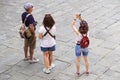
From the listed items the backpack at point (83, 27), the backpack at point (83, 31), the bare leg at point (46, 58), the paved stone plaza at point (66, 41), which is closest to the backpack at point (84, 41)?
the backpack at point (83, 31)

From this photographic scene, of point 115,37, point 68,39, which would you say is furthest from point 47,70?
point 115,37

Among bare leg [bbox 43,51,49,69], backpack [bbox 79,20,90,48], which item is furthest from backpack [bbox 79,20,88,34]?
bare leg [bbox 43,51,49,69]

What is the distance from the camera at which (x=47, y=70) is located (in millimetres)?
8312

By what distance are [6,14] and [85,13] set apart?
10.2ft

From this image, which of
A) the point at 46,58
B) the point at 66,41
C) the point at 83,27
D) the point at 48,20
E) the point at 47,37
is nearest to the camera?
the point at 83,27

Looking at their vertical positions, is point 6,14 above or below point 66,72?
above

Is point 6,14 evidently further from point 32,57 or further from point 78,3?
point 32,57

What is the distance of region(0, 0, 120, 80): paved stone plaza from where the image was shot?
834 cm

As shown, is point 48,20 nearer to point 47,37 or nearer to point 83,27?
point 47,37

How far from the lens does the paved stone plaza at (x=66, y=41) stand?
8336mm

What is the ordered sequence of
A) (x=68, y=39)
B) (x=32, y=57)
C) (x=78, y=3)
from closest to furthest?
(x=32, y=57), (x=68, y=39), (x=78, y=3)

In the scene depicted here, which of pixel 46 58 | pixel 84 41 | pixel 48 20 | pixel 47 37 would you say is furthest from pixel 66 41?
pixel 84 41

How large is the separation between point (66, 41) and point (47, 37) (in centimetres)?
230

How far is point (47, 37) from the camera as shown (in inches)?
314
